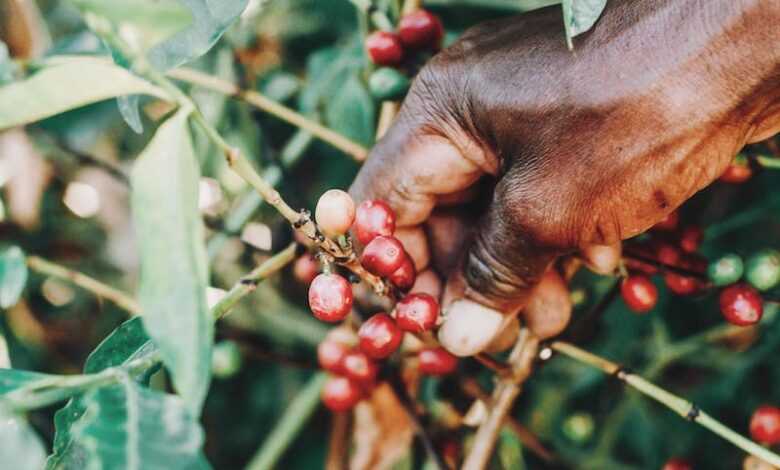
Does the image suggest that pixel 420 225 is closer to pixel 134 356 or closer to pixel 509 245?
pixel 509 245

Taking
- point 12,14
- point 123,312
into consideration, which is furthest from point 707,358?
point 12,14

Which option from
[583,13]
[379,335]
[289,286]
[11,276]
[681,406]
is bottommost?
[289,286]

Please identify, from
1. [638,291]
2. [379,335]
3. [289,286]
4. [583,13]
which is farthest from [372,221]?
[289,286]

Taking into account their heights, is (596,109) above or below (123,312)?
above

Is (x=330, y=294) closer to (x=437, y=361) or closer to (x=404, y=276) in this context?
(x=404, y=276)

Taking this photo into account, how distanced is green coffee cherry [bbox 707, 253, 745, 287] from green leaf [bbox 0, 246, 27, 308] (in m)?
1.26

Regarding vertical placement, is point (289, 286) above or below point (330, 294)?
below

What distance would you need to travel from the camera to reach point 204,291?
2.58 feet

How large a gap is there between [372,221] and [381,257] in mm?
96

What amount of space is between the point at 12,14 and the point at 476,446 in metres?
1.81

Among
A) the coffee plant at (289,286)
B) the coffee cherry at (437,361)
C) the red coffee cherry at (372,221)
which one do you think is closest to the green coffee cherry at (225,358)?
the coffee plant at (289,286)

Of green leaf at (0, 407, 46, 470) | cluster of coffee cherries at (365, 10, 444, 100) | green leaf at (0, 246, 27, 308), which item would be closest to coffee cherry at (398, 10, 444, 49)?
cluster of coffee cherries at (365, 10, 444, 100)

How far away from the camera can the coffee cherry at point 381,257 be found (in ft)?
3.62

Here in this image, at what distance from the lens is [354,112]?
1.86m
